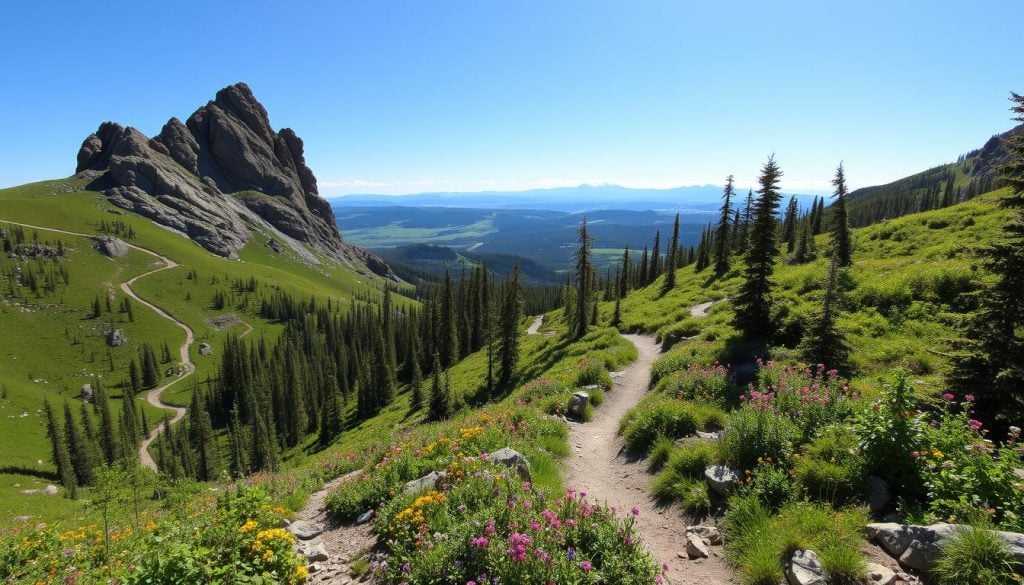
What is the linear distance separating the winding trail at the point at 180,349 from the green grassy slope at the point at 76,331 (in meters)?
2.21

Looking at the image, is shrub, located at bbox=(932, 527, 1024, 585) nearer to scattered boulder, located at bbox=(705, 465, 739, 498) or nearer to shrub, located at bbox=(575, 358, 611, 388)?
scattered boulder, located at bbox=(705, 465, 739, 498)

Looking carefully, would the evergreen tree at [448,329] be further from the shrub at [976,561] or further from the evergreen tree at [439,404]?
the shrub at [976,561]

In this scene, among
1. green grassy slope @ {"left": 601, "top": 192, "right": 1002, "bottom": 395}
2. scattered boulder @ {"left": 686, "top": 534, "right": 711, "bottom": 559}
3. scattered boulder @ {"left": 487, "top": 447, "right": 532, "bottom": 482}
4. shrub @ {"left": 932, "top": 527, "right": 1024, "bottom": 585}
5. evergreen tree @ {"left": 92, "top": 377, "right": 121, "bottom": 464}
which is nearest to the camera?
shrub @ {"left": 932, "top": 527, "right": 1024, "bottom": 585}

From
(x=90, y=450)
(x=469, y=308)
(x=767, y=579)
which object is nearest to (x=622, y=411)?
(x=767, y=579)

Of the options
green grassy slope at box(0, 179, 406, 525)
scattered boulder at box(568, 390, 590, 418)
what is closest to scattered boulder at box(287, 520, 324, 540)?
scattered boulder at box(568, 390, 590, 418)

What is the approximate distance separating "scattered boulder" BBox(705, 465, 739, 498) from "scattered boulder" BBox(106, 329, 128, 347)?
193 metres

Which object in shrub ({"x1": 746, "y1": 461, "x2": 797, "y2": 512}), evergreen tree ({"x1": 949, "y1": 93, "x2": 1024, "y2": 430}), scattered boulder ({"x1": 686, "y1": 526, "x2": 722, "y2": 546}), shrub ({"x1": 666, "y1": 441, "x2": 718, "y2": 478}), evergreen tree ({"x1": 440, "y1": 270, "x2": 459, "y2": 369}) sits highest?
evergreen tree ({"x1": 949, "y1": 93, "x2": 1024, "y2": 430})

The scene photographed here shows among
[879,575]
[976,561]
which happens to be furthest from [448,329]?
[976,561]

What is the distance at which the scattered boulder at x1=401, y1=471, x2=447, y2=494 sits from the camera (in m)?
A: 9.50

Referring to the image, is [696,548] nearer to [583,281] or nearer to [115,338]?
[583,281]

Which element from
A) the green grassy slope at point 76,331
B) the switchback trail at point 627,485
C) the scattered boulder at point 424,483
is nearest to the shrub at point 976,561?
the switchback trail at point 627,485

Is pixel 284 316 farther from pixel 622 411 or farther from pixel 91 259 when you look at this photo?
pixel 622 411

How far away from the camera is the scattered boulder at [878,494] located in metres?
7.05

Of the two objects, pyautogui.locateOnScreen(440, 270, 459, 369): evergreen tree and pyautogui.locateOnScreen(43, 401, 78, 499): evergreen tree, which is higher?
pyautogui.locateOnScreen(440, 270, 459, 369): evergreen tree
